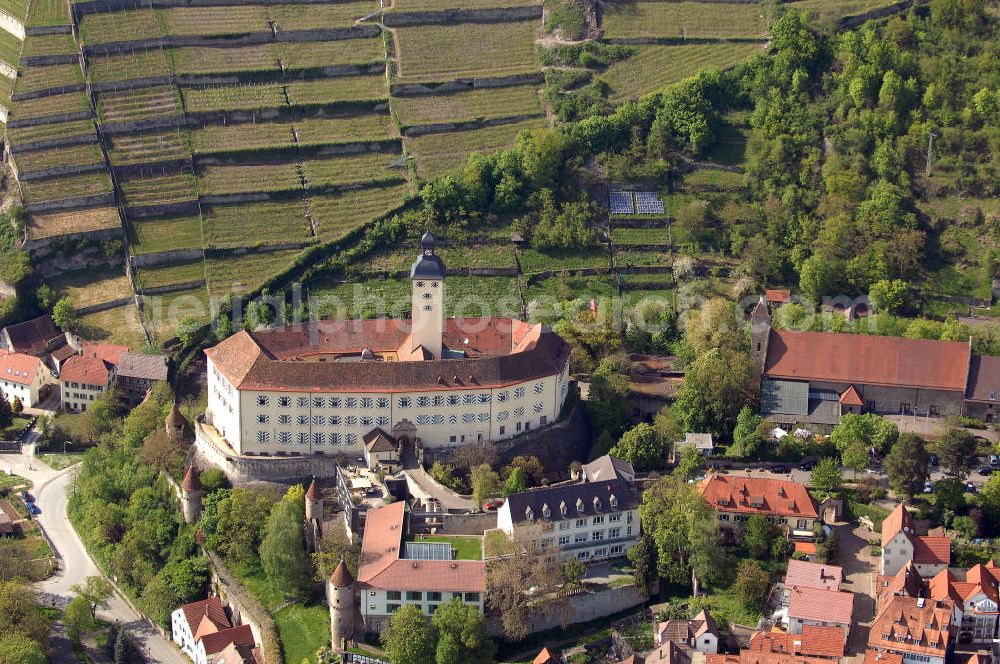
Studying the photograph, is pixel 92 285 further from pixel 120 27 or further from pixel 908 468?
pixel 908 468

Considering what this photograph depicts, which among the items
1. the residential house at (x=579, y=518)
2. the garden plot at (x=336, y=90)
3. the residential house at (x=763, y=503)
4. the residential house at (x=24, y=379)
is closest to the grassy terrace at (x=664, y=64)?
the garden plot at (x=336, y=90)

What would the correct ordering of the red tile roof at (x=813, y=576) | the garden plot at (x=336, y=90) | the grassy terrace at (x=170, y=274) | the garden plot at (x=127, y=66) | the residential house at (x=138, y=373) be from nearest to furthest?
the red tile roof at (x=813, y=576), the residential house at (x=138, y=373), the grassy terrace at (x=170, y=274), the garden plot at (x=127, y=66), the garden plot at (x=336, y=90)

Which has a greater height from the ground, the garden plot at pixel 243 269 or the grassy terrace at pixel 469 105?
the grassy terrace at pixel 469 105

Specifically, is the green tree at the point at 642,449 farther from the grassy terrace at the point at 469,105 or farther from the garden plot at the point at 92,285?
the grassy terrace at the point at 469,105

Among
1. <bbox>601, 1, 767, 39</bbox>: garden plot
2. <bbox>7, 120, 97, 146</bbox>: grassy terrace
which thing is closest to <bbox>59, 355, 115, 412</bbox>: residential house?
<bbox>7, 120, 97, 146</bbox>: grassy terrace

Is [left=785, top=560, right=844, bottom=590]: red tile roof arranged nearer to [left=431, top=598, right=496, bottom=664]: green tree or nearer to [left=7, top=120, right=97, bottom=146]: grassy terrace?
[left=431, top=598, right=496, bottom=664]: green tree

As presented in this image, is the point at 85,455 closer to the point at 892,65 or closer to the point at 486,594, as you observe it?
the point at 486,594

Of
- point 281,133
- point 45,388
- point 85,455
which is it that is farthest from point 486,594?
point 281,133
